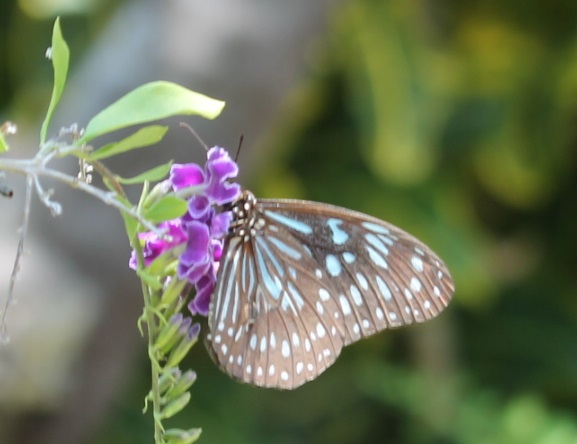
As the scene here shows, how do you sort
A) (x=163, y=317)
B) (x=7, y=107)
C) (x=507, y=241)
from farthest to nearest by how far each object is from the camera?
1. (x=507, y=241)
2. (x=7, y=107)
3. (x=163, y=317)

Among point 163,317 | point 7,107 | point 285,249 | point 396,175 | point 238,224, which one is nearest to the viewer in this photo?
point 163,317

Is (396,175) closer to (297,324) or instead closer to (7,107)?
(7,107)

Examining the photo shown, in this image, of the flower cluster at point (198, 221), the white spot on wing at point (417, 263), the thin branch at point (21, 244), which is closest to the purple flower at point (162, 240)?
the flower cluster at point (198, 221)

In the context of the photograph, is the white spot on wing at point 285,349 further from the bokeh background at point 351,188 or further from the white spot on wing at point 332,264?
the bokeh background at point 351,188

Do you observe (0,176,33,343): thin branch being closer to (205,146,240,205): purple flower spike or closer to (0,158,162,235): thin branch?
(0,158,162,235): thin branch

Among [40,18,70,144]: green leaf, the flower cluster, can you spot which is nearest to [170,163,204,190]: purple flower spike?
the flower cluster

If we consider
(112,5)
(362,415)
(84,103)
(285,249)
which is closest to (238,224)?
(285,249)
